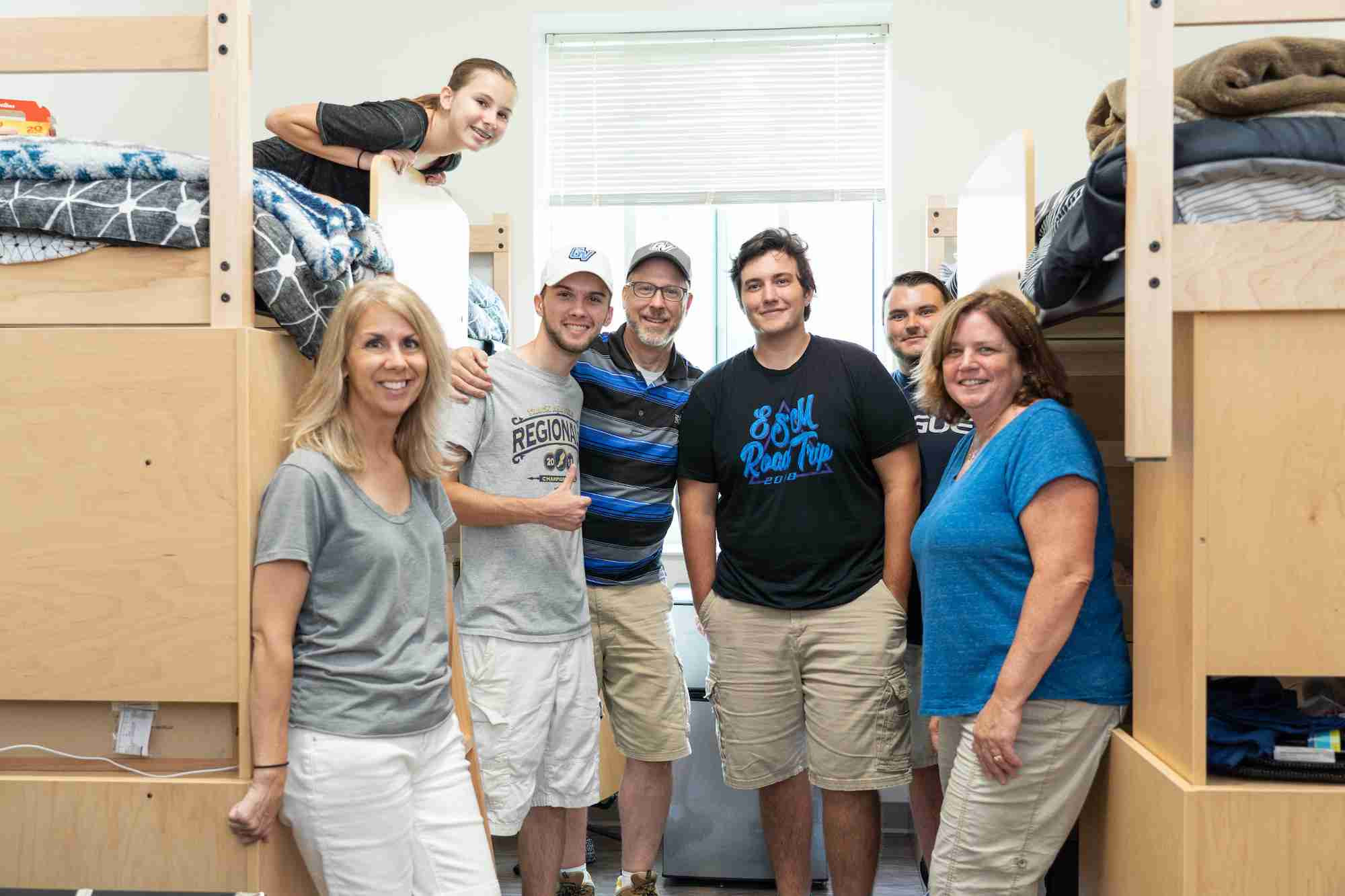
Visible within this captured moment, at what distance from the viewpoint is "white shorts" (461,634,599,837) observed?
2133 millimetres

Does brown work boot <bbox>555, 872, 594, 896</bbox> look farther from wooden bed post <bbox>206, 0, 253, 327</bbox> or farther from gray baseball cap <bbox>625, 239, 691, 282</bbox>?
wooden bed post <bbox>206, 0, 253, 327</bbox>

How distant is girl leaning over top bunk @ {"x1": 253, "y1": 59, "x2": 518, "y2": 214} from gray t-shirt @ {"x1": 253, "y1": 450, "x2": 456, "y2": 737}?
0.74m

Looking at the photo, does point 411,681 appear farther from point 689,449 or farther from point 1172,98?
point 1172,98

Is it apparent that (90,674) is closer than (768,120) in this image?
Yes

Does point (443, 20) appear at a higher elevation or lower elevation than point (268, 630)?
higher

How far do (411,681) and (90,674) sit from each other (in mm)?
457

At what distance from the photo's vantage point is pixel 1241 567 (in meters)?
1.42

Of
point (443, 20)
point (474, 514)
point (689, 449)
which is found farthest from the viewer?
point (443, 20)

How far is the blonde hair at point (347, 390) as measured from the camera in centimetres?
157

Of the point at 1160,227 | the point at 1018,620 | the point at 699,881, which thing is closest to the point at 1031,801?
the point at 1018,620

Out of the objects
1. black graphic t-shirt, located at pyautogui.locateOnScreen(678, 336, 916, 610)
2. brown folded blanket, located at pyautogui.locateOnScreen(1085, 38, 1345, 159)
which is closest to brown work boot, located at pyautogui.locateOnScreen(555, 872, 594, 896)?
black graphic t-shirt, located at pyautogui.locateOnScreen(678, 336, 916, 610)

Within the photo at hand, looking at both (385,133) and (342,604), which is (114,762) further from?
(385,133)

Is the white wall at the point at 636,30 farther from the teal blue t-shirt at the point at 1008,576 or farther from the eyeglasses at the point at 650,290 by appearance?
the teal blue t-shirt at the point at 1008,576

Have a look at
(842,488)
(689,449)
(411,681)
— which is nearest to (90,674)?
(411,681)
